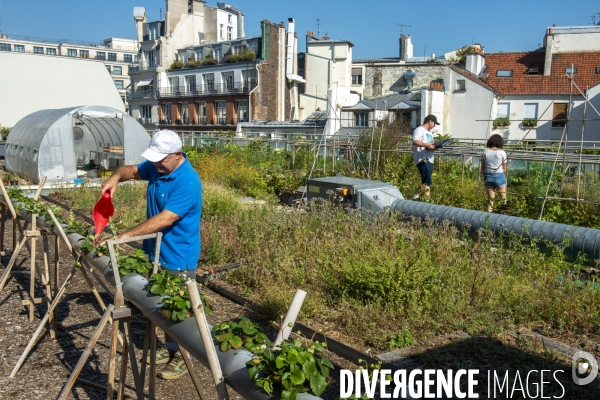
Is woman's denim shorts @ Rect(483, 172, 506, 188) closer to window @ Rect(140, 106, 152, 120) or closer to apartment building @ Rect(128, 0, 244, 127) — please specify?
apartment building @ Rect(128, 0, 244, 127)

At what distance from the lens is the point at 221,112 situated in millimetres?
50969

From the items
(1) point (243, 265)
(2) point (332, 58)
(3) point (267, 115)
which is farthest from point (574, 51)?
(1) point (243, 265)

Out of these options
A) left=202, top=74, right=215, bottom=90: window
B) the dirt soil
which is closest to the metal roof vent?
left=202, top=74, right=215, bottom=90: window

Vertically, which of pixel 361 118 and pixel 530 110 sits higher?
pixel 530 110

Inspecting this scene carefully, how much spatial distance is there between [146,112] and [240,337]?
59521 millimetres

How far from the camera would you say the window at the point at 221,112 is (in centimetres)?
5056

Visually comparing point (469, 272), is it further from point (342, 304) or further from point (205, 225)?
point (205, 225)

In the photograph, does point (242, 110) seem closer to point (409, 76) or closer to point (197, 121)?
point (197, 121)

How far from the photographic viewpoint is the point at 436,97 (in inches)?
1468

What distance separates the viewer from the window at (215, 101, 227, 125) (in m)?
50.6

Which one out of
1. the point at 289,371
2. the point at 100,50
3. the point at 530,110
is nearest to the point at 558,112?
the point at 530,110

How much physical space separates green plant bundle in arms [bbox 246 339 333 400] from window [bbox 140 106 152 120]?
5902 cm

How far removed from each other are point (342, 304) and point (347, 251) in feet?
3.70

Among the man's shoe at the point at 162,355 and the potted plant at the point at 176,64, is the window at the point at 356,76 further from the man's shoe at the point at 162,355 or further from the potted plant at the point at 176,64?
the man's shoe at the point at 162,355
